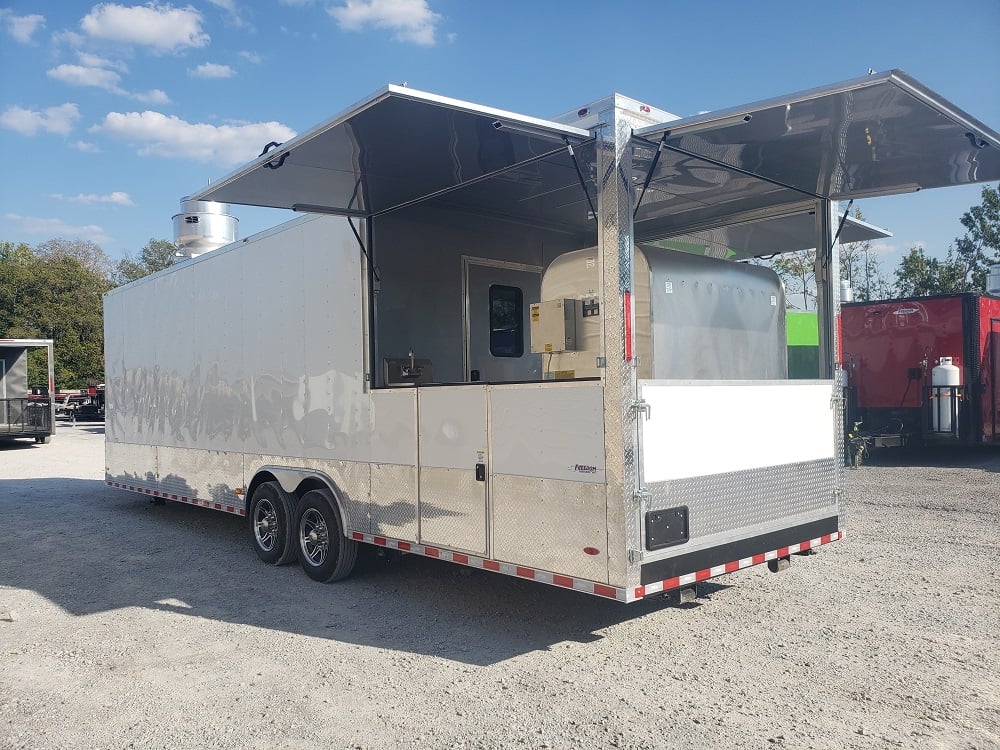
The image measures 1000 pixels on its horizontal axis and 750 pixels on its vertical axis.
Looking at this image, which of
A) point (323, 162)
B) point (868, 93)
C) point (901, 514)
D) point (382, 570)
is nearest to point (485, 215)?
point (323, 162)

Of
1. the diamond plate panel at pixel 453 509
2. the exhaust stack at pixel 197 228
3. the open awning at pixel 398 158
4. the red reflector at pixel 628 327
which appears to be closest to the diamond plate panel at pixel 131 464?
the exhaust stack at pixel 197 228

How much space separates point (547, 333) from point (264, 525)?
3497mm

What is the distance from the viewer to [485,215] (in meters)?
6.89

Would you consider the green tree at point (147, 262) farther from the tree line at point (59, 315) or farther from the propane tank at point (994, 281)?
the propane tank at point (994, 281)

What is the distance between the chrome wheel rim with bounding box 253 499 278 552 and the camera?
23.2ft

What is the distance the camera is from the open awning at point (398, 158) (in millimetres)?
4215

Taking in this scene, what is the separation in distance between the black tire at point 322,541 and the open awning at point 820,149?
11.1 feet

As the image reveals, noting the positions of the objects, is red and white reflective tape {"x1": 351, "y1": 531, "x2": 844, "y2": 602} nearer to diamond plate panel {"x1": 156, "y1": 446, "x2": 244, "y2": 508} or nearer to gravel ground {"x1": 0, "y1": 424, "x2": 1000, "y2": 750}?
gravel ground {"x1": 0, "y1": 424, "x2": 1000, "y2": 750}

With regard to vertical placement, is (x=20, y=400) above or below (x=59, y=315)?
below

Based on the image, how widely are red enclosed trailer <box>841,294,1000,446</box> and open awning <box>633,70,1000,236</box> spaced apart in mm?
9191

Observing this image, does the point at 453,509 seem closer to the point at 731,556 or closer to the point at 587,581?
the point at 587,581

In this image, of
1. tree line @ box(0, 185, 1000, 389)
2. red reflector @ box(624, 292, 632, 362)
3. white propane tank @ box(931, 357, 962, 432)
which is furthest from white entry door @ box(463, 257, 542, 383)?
tree line @ box(0, 185, 1000, 389)

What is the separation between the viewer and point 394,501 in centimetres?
565

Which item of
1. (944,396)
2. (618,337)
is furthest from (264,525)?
(944,396)
